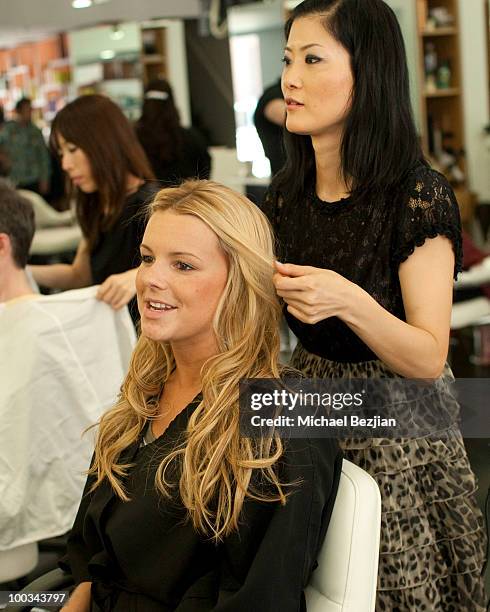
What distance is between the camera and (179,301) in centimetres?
134

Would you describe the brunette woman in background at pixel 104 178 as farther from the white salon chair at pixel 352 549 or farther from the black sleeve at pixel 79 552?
the white salon chair at pixel 352 549

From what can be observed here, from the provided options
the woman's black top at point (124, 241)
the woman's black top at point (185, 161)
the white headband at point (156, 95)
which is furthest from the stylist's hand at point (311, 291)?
the white headband at point (156, 95)

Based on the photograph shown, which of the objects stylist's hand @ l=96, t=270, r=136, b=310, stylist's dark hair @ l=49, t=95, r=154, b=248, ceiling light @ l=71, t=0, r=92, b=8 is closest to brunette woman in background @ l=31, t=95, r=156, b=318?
stylist's dark hair @ l=49, t=95, r=154, b=248

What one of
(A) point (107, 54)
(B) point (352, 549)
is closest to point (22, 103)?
(A) point (107, 54)

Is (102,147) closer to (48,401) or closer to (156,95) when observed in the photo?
(48,401)

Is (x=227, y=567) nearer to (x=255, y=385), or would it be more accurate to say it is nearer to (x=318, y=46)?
(x=255, y=385)

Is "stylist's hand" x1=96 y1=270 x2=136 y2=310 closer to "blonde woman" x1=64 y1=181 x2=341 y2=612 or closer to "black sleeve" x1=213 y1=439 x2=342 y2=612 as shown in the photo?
"blonde woman" x1=64 y1=181 x2=341 y2=612

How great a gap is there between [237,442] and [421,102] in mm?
6124

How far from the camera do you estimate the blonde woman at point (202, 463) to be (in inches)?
48.4

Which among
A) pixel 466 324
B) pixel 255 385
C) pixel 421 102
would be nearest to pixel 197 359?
pixel 255 385

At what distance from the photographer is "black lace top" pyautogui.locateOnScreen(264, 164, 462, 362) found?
4.49 ft

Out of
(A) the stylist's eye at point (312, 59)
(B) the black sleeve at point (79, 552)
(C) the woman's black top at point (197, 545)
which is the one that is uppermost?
(A) the stylist's eye at point (312, 59)

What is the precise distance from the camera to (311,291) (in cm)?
117

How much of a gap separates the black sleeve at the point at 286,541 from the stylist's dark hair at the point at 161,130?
9.51 ft
